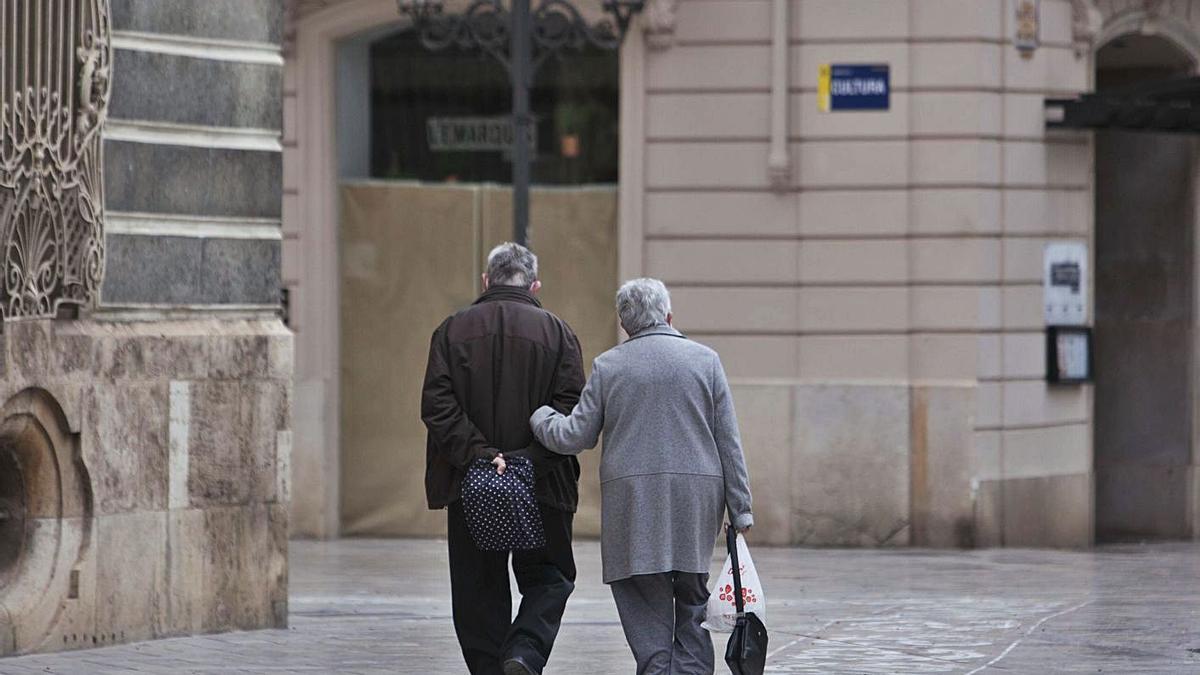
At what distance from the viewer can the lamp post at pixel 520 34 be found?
14414mm

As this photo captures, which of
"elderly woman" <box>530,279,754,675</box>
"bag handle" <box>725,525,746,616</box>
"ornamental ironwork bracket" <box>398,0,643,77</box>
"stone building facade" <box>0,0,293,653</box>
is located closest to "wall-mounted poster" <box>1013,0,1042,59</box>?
"ornamental ironwork bracket" <box>398,0,643,77</box>

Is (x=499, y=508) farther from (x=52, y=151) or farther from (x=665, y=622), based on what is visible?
(x=52, y=151)

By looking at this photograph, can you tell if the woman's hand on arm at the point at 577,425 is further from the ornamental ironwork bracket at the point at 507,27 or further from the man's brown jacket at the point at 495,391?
the ornamental ironwork bracket at the point at 507,27

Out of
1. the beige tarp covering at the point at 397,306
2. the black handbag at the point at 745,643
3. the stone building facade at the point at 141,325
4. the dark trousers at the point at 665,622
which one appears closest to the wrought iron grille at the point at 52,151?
the stone building facade at the point at 141,325

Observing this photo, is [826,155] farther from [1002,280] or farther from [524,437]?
[524,437]

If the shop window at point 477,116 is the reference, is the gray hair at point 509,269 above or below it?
below

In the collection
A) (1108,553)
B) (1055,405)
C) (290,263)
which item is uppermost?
(290,263)

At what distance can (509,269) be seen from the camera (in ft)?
29.4

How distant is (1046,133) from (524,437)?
9.39 metres

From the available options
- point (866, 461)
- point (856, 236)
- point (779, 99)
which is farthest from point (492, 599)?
point (779, 99)

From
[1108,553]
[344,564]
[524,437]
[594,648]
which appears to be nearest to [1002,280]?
[1108,553]

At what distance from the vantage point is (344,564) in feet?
50.8

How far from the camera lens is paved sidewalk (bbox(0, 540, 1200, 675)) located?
10.1 meters

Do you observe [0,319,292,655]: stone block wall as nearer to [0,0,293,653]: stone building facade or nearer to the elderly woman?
[0,0,293,653]: stone building facade
